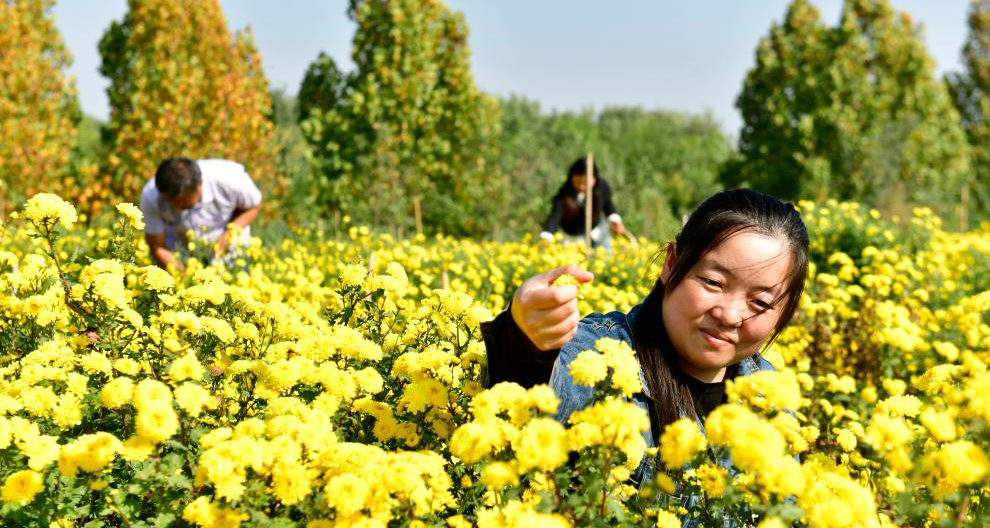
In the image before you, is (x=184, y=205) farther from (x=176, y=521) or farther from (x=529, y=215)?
(x=529, y=215)

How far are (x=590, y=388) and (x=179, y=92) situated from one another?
10853mm

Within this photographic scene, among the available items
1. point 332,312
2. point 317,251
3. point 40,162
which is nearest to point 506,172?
point 40,162

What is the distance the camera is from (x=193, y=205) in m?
5.18

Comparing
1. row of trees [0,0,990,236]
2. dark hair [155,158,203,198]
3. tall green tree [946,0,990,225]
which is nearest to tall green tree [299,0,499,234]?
row of trees [0,0,990,236]

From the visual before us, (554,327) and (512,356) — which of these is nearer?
(554,327)

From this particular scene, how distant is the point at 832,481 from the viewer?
4.17 ft

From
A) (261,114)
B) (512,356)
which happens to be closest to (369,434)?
(512,356)

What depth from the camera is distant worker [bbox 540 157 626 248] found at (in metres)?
7.70

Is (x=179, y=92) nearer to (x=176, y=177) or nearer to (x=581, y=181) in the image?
(x=581, y=181)

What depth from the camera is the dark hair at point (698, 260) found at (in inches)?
74.1

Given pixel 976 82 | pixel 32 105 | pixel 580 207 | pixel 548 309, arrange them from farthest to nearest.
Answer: pixel 976 82 < pixel 32 105 < pixel 580 207 < pixel 548 309

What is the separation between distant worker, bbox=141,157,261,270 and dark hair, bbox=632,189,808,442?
340cm

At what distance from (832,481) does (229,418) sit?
1.26m

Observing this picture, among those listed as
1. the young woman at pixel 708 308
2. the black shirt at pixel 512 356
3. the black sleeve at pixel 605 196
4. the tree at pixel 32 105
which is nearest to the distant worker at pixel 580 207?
the black sleeve at pixel 605 196
